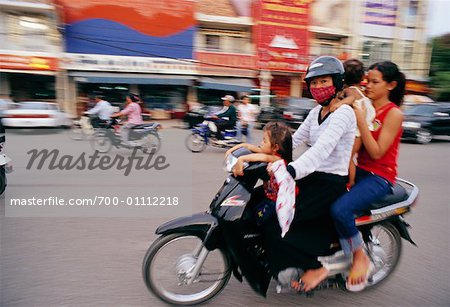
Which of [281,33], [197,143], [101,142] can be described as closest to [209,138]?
[197,143]

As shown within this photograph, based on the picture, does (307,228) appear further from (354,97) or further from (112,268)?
(112,268)

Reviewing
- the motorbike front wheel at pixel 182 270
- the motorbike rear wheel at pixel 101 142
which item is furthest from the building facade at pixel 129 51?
the motorbike front wheel at pixel 182 270

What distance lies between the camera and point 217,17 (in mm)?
19781

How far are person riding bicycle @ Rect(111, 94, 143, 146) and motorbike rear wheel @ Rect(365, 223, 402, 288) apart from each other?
6.71m

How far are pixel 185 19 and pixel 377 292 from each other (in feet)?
61.9

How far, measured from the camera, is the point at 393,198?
250cm

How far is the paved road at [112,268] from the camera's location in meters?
2.51

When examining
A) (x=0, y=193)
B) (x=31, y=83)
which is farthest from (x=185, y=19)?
(x=0, y=193)

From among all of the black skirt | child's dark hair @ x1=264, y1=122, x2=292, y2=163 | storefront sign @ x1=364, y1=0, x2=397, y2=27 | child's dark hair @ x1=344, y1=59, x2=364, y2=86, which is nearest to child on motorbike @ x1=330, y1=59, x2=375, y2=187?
child's dark hair @ x1=344, y1=59, x2=364, y2=86

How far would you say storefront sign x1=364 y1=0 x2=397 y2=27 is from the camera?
22234mm

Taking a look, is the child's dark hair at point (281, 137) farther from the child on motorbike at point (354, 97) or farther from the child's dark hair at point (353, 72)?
the child's dark hair at point (353, 72)

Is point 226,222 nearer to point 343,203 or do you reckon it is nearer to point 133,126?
point 343,203

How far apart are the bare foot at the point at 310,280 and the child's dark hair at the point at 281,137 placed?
81cm

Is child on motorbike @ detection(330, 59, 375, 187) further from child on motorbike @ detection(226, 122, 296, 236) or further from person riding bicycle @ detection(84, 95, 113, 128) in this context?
person riding bicycle @ detection(84, 95, 113, 128)
